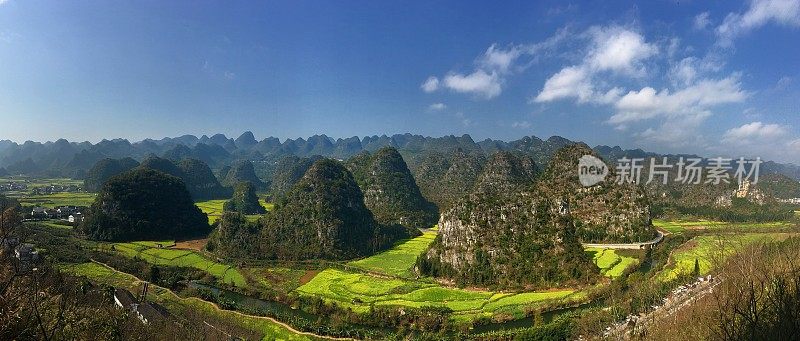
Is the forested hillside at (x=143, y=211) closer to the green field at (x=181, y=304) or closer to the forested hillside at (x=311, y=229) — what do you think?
the forested hillside at (x=311, y=229)

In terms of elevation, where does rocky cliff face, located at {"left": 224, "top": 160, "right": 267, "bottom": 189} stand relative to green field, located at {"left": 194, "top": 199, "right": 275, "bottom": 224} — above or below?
above

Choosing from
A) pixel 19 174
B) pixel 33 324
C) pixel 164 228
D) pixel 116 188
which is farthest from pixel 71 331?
pixel 19 174

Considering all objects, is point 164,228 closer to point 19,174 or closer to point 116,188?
point 116,188

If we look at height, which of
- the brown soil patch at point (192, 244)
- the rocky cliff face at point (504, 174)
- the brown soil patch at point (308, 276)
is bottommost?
the brown soil patch at point (308, 276)

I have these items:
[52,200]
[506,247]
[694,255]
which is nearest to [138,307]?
[506,247]

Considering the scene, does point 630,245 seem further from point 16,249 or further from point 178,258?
point 16,249

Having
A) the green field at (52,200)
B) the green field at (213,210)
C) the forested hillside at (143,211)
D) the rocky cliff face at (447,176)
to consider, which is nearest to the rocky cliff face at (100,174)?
the green field at (52,200)

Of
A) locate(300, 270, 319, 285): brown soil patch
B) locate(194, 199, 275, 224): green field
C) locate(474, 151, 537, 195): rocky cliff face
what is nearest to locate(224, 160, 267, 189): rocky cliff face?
locate(194, 199, 275, 224): green field

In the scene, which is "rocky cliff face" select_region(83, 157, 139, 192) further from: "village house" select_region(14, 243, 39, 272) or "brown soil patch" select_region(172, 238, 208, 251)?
"village house" select_region(14, 243, 39, 272)
